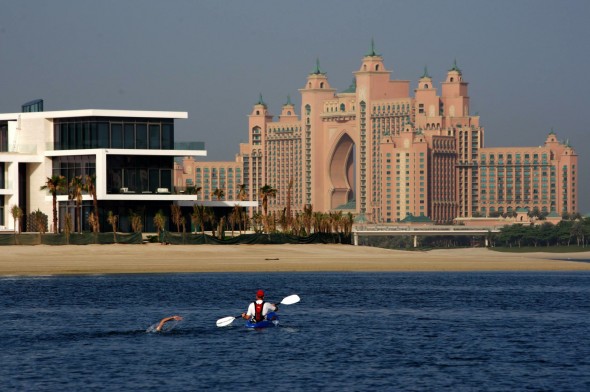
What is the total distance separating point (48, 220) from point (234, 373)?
86.7 meters

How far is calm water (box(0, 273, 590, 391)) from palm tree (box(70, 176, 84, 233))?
37.1 metres

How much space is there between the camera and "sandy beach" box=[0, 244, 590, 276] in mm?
94500

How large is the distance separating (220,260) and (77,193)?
69.9 ft

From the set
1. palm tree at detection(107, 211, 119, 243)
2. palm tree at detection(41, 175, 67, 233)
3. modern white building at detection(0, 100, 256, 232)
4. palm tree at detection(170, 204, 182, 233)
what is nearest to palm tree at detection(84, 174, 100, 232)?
palm tree at detection(107, 211, 119, 243)

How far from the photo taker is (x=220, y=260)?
337 ft

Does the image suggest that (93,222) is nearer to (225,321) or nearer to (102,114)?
(102,114)

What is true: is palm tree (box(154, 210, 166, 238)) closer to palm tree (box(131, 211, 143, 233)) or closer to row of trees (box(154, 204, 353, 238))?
row of trees (box(154, 204, 353, 238))

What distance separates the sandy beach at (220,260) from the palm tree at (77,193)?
10828 millimetres

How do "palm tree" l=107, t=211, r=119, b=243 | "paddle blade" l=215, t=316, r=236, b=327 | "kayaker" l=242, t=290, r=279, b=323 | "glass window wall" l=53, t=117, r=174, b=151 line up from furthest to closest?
1. "glass window wall" l=53, t=117, r=174, b=151
2. "palm tree" l=107, t=211, r=119, b=243
3. "kayaker" l=242, t=290, r=279, b=323
4. "paddle blade" l=215, t=316, r=236, b=327

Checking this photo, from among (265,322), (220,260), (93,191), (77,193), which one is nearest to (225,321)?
(265,322)

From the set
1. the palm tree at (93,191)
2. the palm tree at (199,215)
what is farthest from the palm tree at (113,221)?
the palm tree at (199,215)

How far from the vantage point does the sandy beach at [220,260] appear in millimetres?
94500

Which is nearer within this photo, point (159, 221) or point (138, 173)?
point (159, 221)

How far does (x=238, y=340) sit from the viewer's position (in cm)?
5141
